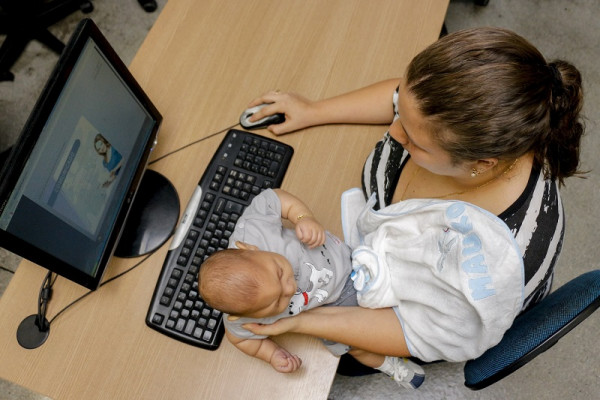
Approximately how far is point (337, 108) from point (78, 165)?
582mm

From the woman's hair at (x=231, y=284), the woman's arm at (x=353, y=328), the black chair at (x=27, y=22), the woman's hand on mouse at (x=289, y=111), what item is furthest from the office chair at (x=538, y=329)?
the black chair at (x=27, y=22)

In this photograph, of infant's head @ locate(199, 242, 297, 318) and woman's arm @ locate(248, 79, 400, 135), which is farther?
woman's arm @ locate(248, 79, 400, 135)

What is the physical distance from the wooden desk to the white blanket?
126 millimetres

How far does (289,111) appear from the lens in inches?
41.5

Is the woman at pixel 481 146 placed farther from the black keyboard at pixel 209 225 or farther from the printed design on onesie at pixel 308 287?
the black keyboard at pixel 209 225

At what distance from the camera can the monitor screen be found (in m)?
0.67

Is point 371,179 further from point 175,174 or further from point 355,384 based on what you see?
point 355,384

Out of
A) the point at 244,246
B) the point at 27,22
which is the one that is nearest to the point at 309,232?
the point at 244,246

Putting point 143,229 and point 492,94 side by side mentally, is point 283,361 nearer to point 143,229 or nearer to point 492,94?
point 143,229

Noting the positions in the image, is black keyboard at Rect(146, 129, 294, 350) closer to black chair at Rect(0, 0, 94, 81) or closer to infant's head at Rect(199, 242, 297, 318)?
infant's head at Rect(199, 242, 297, 318)

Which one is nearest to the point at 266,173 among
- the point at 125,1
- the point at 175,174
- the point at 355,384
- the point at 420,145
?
the point at 175,174

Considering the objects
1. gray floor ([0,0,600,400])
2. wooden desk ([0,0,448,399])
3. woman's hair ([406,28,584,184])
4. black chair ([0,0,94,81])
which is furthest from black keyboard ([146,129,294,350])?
black chair ([0,0,94,81])

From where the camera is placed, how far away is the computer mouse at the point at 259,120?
107 cm

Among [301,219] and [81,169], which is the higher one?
[81,169]
